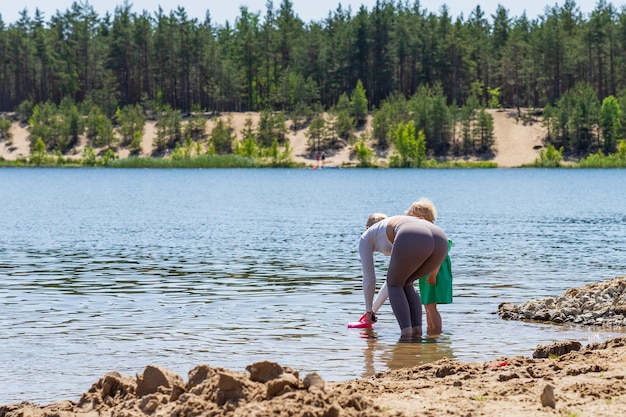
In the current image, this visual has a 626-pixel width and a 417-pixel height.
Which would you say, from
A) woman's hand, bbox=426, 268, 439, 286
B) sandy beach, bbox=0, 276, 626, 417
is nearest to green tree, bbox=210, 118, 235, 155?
woman's hand, bbox=426, 268, 439, 286

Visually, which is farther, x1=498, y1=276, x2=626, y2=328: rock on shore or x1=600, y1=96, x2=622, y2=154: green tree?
x1=600, y1=96, x2=622, y2=154: green tree

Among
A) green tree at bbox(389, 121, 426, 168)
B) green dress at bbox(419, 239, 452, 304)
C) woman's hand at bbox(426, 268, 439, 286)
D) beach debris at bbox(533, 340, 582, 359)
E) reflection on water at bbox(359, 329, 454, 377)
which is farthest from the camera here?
green tree at bbox(389, 121, 426, 168)

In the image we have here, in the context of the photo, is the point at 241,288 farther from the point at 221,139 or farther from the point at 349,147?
the point at 221,139

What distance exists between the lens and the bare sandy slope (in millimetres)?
139625

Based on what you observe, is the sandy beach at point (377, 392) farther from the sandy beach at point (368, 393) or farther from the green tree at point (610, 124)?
the green tree at point (610, 124)

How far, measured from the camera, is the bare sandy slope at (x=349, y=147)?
140 m

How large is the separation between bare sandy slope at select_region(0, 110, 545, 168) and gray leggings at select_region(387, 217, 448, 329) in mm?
124355

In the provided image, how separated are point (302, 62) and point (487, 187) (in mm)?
93046

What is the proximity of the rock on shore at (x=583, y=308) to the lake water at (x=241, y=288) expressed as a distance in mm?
479

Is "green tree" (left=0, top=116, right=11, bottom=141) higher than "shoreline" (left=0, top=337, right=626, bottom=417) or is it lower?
higher

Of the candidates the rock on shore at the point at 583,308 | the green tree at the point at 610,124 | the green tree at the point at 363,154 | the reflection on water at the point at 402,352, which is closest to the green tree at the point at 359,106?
the green tree at the point at 363,154

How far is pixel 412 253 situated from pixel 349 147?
433ft

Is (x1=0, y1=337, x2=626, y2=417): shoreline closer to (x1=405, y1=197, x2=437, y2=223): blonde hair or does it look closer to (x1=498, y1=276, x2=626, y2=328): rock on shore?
(x1=405, y1=197, x2=437, y2=223): blonde hair

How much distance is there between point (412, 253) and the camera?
13.2m
